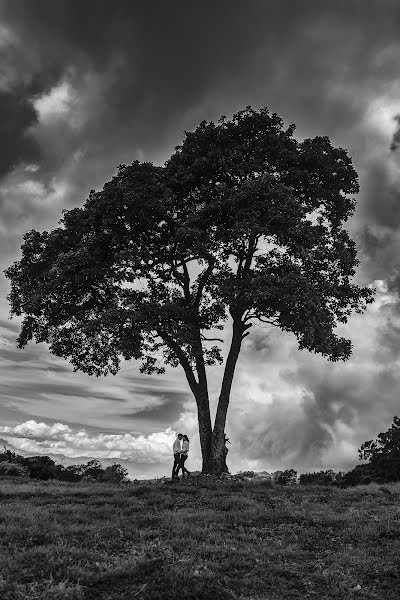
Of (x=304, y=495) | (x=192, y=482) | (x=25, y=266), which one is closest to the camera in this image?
(x=304, y=495)

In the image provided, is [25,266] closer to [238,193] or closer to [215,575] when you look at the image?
[238,193]

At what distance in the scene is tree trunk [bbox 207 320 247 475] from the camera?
30.7 metres

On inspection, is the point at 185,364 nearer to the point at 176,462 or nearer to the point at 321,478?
the point at 176,462

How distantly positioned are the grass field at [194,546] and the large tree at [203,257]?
911 centimetres

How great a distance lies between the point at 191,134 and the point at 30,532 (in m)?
24.3

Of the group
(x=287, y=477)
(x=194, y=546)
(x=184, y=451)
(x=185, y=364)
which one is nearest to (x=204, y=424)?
(x=184, y=451)

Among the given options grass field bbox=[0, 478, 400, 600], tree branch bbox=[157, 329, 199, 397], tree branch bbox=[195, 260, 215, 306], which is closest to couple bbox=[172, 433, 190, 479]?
tree branch bbox=[157, 329, 199, 397]

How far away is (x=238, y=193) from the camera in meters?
27.6

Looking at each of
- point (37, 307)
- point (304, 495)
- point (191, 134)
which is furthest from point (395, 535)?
point (191, 134)

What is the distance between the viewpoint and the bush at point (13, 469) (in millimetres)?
32031

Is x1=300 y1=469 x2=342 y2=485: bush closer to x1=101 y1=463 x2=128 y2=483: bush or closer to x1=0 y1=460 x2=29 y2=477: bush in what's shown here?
x1=101 y1=463 x2=128 y2=483: bush

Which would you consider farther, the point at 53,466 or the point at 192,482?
the point at 53,466

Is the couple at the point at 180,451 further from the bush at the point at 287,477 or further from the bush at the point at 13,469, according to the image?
the bush at the point at 13,469

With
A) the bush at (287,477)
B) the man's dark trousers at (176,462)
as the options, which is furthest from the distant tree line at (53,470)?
the bush at (287,477)
